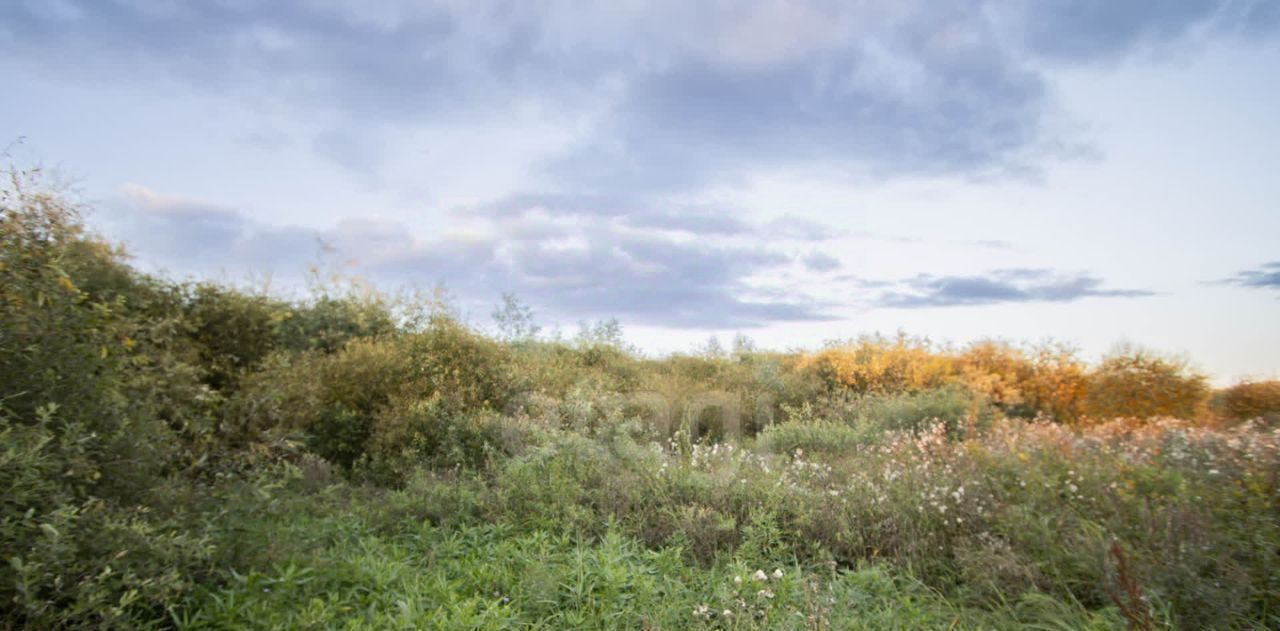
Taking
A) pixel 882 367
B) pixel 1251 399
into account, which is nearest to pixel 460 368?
pixel 882 367

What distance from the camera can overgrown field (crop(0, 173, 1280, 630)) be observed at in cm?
333

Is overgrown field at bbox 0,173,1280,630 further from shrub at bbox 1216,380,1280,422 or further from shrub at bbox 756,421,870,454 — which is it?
shrub at bbox 1216,380,1280,422

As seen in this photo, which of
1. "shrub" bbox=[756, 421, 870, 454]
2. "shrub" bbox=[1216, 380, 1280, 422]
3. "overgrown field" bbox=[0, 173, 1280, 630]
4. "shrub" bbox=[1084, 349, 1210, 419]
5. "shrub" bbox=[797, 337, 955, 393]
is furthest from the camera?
"shrub" bbox=[797, 337, 955, 393]

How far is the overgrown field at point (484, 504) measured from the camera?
3.33m

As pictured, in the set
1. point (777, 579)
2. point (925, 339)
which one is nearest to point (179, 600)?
point (777, 579)

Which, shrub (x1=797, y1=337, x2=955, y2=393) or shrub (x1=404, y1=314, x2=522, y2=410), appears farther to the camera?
shrub (x1=797, y1=337, x2=955, y2=393)

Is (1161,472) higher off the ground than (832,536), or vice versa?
(1161,472)

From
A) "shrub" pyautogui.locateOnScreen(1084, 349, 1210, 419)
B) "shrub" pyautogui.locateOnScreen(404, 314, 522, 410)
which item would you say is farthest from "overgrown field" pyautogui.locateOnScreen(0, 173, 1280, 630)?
"shrub" pyautogui.locateOnScreen(1084, 349, 1210, 419)

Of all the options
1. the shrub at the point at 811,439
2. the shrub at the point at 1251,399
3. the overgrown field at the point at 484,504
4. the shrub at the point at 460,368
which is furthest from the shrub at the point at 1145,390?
the shrub at the point at 460,368

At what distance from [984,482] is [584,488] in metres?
3.00

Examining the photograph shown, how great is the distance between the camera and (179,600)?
351 centimetres

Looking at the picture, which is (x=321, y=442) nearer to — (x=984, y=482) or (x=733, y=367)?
(x=984, y=482)

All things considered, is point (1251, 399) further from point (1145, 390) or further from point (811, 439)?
point (811, 439)

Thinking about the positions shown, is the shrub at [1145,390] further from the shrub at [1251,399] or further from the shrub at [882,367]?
the shrub at [882,367]
